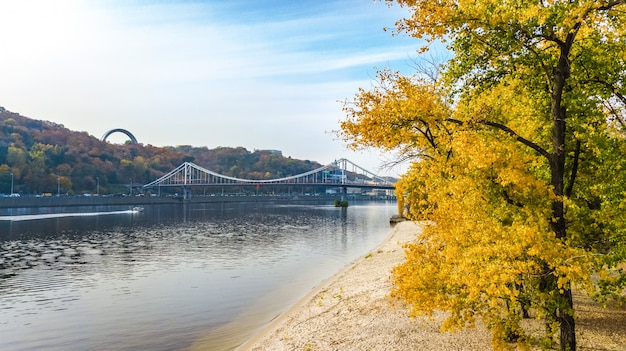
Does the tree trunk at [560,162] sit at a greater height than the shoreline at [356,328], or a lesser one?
greater

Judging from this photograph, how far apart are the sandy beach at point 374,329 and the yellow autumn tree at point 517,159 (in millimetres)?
1100

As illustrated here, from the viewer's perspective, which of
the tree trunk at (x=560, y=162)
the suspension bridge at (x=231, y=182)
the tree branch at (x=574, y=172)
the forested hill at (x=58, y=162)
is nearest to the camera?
the tree trunk at (x=560, y=162)

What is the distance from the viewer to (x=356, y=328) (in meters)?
12.5

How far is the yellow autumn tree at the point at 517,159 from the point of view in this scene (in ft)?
24.5

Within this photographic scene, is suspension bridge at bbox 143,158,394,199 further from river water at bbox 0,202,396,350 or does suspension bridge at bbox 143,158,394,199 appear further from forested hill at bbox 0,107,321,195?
river water at bbox 0,202,396,350

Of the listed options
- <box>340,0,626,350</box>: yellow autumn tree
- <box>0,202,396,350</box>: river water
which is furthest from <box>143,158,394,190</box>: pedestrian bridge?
<box>340,0,626,350</box>: yellow autumn tree

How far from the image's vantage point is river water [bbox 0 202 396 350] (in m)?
14.8

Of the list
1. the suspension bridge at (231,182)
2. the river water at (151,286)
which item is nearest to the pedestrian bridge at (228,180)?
the suspension bridge at (231,182)

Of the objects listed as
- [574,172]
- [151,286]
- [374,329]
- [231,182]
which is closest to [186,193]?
[231,182]

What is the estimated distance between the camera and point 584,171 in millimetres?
8992

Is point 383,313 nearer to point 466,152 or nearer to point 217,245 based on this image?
point 466,152

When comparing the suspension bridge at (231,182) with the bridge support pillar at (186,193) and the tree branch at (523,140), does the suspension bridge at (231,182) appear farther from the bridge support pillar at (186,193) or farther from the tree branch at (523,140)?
the tree branch at (523,140)

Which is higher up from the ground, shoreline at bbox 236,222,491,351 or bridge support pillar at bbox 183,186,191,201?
bridge support pillar at bbox 183,186,191,201

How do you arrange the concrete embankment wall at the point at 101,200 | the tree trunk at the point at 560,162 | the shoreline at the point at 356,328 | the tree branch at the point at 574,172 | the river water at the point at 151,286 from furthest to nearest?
1. the concrete embankment wall at the point at 101,200
2. the river water at the point at 151,286
3. the shoreline at the point at 356,328
4. the tree branch at the point at 574,172
5. the tree trunk at the point at 560,162
